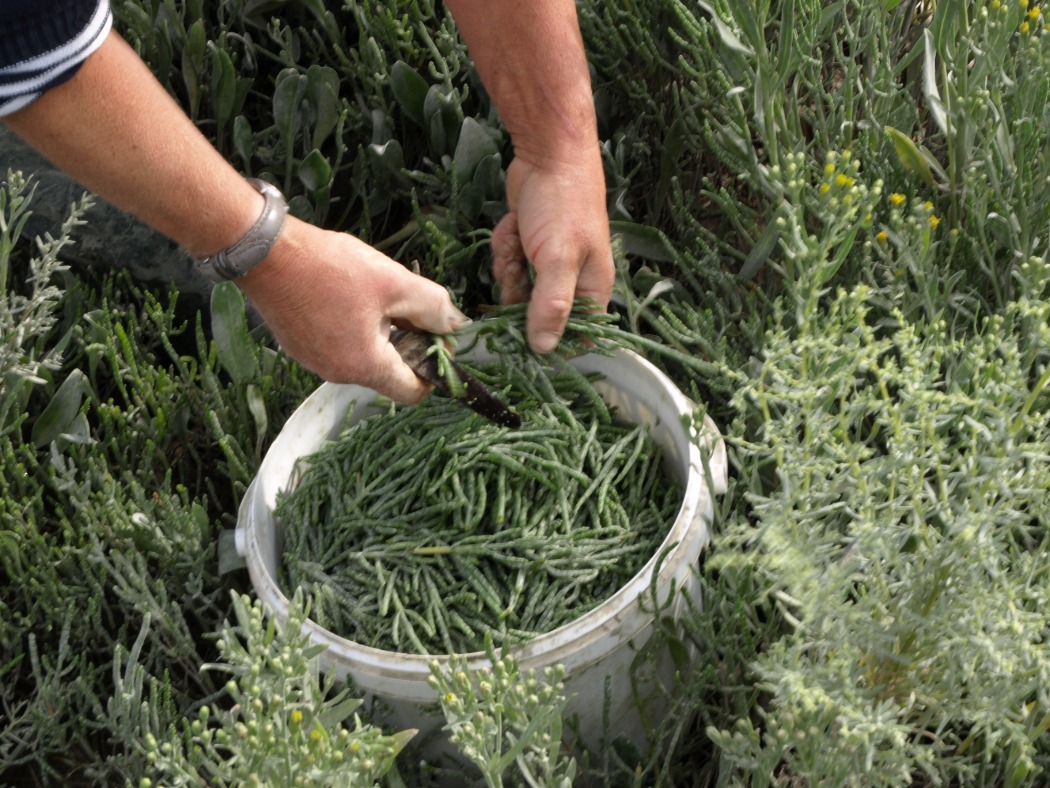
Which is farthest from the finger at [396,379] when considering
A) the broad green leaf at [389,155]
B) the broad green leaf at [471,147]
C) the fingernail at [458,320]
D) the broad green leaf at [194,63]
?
the broad green leaf at [194,63]

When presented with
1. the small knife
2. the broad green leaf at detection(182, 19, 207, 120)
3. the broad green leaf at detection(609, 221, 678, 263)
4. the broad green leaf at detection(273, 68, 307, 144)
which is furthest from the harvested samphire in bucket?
the broad green leaf at detection(182, 19, 207, 120)

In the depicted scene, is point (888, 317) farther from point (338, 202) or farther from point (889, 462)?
point (338, 202)

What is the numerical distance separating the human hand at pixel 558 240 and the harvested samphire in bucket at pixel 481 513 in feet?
0.19

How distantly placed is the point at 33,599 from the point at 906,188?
5.28 ft

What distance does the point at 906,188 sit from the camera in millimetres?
1863

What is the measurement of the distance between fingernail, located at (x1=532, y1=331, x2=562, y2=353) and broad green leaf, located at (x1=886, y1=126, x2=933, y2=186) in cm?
64

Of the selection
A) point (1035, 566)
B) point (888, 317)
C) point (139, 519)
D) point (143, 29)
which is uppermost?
point (143, 29)

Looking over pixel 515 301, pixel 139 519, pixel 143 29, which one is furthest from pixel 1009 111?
pixel 143 29

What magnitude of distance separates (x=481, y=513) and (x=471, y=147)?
0.82 m

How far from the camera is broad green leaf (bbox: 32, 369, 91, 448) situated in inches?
78.4

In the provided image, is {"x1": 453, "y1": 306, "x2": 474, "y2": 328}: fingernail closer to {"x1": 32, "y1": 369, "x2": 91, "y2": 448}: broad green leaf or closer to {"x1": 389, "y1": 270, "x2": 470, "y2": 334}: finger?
{"x1": 389, "y1": 270, "x2": 470, "y2": 334}: finger

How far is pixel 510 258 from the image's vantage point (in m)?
1.85

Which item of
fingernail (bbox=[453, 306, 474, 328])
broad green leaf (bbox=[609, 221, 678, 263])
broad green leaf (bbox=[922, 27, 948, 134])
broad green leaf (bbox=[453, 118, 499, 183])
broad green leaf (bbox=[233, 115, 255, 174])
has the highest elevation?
broad green leaf (bbox=[233, 115, 255, 174])

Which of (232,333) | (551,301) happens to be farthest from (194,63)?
(551,301)
